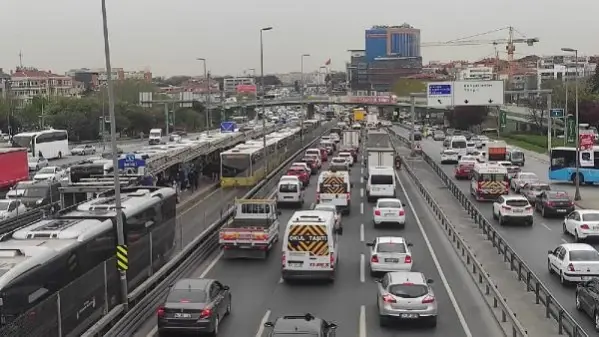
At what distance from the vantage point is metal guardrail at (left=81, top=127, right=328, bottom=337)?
54.9ft

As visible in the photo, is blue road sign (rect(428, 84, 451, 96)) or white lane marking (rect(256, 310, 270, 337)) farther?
blue road sign (rect(428, 84, 451, 96))

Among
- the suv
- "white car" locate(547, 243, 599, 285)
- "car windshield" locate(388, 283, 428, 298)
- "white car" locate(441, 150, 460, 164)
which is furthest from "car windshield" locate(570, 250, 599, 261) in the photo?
"white car" locate(441, 150, 460, 164)

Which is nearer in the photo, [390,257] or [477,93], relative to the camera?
[390,257]

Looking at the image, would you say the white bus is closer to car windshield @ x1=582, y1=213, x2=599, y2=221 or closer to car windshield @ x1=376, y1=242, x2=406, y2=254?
car windshield @ x1=376, y1=242, x2=406, y2=254

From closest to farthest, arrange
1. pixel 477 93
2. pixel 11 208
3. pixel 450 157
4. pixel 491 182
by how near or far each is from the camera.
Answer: pixel 11 208 < pixel 491 182 < pixel 477 93 < pixel 450 157

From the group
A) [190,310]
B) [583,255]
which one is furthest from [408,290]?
[583,255]

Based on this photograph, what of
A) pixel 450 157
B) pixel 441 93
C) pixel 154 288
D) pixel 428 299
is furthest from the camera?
pixel 450 157

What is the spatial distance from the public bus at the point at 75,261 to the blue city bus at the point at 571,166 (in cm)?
3453

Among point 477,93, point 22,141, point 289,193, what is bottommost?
point 289,193

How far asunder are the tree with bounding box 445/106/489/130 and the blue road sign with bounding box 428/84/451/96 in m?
60.6

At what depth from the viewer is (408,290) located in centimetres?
1812

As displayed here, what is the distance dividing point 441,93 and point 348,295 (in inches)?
1912

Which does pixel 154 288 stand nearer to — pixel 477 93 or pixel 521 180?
Result: pixel 521 180

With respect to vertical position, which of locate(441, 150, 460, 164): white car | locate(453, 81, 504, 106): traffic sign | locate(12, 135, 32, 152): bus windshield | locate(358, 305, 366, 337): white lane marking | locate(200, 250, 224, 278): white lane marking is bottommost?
locate(441, 150, 460, 164): white car
